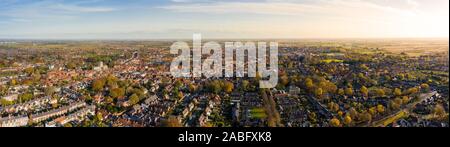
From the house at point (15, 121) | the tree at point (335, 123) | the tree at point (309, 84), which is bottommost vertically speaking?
the house at point (15, 121)

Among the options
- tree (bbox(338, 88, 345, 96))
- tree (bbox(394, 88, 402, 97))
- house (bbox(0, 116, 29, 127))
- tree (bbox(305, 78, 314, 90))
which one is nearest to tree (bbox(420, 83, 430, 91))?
tree (bbox(394, 88, 402, 97))

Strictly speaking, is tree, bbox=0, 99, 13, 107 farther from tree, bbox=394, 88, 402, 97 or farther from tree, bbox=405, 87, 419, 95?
tree, bbox=405, 87, 419, 95

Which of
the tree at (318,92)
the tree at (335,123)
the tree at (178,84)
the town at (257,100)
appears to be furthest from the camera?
the tree at (178,84)

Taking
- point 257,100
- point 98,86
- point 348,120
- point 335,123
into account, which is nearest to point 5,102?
point 98,86

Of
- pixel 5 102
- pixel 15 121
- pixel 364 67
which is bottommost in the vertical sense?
pixel 15 121

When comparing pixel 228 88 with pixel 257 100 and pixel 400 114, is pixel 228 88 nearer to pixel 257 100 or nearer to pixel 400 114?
pixel 257 100

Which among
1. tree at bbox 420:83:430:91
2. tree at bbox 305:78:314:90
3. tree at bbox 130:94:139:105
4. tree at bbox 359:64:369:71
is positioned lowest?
tree at bbox 130:94:139:105

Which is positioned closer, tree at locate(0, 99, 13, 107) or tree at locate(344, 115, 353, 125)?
tree at locate(344, 115, 353, 125)

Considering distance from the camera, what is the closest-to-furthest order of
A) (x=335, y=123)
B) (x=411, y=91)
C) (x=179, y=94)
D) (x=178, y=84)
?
(x=335, y=123) < (x=411, y=91) < (x=179, y=94) < (x=178, y=84)

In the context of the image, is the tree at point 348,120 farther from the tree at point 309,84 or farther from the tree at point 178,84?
the tree at point 178,84

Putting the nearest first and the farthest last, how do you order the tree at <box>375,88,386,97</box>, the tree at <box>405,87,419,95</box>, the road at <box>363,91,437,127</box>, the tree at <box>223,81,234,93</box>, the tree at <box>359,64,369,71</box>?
the road at <box>363,91,437,127</box>
the tree at <box>405,87,419,95</box>
the tree at <box>375,88,386,97</box>
the tree at <box>223,81,234,93</box>
the tree at <box>359,64,369,71</box>

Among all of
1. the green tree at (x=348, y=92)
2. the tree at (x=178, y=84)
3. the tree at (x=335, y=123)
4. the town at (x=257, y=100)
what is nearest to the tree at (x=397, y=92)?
the town at (x=257, y=100)
